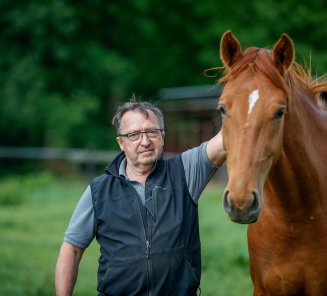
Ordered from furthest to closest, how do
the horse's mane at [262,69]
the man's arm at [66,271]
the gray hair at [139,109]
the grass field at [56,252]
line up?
the grass field at [56,252]
the gray hair at [139,109]
the man's arm at [66,271]
the horse's mane at [262,69]

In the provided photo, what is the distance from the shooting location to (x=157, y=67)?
1205 inches

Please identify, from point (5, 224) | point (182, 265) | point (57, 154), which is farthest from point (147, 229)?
point (57, 154)

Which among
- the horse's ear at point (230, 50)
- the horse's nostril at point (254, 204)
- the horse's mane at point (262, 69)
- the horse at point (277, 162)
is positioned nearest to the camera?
the horse's nostril at point (254, 204)

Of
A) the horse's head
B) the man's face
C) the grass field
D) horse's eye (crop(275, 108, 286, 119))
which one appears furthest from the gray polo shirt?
the grass field

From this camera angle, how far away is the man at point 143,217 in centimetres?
379

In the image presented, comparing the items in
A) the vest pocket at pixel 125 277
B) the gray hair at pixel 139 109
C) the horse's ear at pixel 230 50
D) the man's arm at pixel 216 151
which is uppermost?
the horse's ear at pixel 230 50

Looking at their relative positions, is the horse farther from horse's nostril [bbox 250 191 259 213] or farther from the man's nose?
the man's nose

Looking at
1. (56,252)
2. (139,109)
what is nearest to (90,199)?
(139,109)

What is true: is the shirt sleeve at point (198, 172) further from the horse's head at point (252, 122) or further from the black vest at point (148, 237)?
the horse's head at point (252, 122)

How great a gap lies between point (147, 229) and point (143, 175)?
15.0 inches

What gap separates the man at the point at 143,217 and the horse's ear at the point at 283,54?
66cm

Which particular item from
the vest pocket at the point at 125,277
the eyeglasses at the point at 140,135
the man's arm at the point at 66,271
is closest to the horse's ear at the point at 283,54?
the eyeglasses at the point at 140,135

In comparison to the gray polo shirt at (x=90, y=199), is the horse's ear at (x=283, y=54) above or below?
above

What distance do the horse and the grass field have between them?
2697 millimetres
